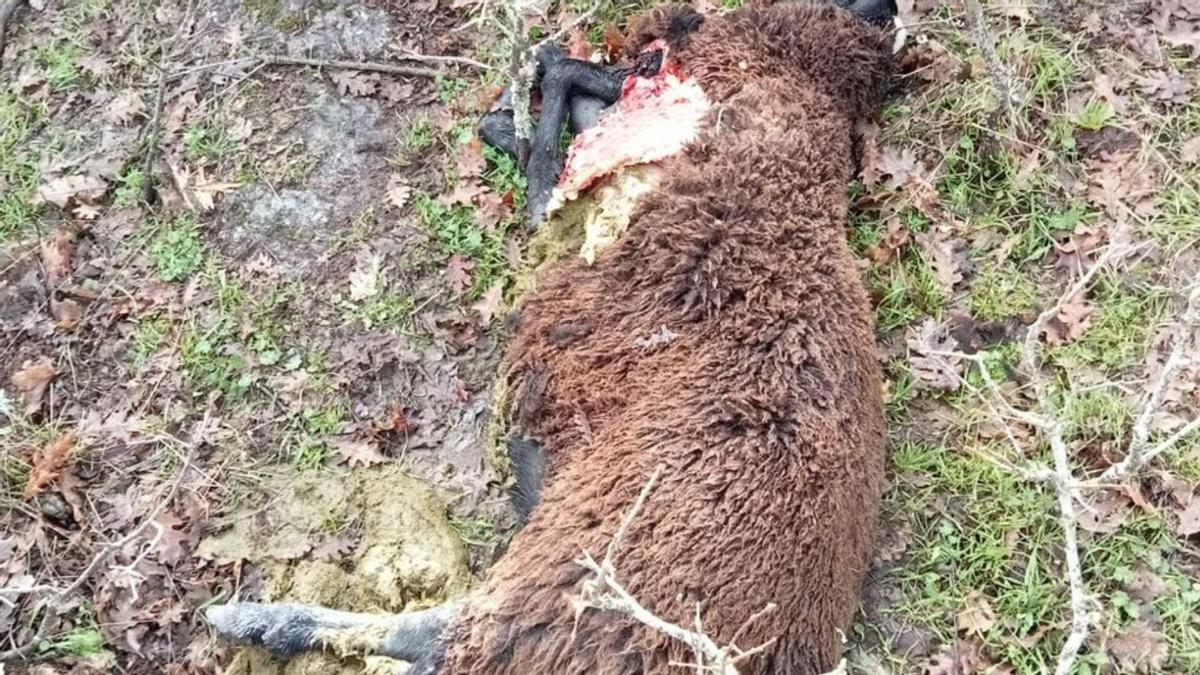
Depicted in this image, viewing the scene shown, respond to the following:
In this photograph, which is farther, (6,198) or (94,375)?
(6,198)

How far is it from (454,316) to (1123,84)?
3.26 meters

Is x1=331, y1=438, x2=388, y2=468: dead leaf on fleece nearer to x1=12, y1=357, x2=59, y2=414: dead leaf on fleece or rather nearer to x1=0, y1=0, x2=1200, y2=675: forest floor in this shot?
x1=0, y1=0, x2=1200, y2=675: forest floor

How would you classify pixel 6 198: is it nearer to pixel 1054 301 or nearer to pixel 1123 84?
pixel 1054 301

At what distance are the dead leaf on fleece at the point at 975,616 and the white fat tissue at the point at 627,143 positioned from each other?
1.98 meters

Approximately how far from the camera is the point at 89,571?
3.65m

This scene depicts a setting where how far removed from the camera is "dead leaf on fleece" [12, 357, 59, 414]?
4238 mm

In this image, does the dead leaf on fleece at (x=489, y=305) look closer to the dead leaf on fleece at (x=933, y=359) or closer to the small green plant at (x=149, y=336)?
the small green plant at (x=149, y=336)

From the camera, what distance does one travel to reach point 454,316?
4488mm

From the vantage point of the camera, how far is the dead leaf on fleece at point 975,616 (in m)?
3.82

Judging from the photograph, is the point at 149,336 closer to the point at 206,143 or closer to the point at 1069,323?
the point at 206,143

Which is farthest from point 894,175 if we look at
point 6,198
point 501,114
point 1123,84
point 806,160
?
point 6,198

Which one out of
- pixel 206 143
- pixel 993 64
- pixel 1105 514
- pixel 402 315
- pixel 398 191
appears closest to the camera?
pixel 1105 514

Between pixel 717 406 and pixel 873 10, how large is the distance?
2321 millimetres

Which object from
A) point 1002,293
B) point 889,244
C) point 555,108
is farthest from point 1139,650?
point 555,108
